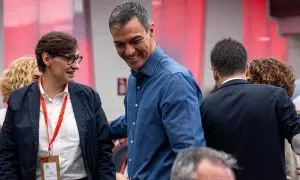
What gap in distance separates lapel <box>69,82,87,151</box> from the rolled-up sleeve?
63cm

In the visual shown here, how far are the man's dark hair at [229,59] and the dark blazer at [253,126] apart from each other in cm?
12

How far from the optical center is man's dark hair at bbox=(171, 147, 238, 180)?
1783mm

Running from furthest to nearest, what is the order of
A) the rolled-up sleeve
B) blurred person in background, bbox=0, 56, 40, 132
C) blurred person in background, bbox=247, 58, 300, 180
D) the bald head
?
blurred person in background, bbox=0, 56, 40, 132 < blurred person in background, bbox=247, 58, 300, 180 < the rolled-up sleeve < the bald head

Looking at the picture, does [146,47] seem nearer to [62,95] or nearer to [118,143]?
[62,95]

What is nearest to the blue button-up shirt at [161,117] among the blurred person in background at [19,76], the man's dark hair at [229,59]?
the man's dark hair at [229,59]

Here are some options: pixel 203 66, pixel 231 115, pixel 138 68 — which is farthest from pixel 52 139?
pixel 203 66

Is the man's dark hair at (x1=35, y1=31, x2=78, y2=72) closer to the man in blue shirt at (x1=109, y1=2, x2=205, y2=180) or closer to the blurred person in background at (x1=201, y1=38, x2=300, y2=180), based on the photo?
the man in blue shirt at (x1=109, y1=2, x2=205, y2=180)

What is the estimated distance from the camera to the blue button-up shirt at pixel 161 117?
2.40 m

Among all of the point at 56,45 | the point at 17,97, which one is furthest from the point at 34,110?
the point at 56,45

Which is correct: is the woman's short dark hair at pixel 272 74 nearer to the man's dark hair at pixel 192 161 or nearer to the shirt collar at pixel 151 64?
the shirt collar at pixel 151 64

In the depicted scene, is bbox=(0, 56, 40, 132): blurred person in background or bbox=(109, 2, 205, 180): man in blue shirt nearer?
bbox=(109, 2, 205, 180): man in blue shirt

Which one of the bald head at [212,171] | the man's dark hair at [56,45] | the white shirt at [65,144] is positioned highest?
the man's dark hair at [56,45]

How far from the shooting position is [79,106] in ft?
9.70

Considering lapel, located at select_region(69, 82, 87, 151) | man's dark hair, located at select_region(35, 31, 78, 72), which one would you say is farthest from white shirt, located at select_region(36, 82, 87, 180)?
man's dark hair, located at select_region(35, 31, 78, 72)
